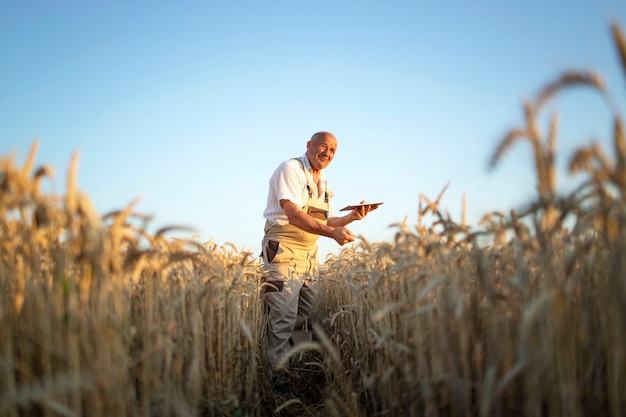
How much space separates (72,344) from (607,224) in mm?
2312

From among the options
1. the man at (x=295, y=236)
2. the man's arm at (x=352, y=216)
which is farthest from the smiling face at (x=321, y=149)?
the man's arm at (x=352, y=216)

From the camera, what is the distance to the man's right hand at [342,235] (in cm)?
458

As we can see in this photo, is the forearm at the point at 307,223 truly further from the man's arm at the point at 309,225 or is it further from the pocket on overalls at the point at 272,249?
the pocket on overalls at the point at 272,249

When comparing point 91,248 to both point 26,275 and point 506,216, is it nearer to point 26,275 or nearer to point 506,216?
point 26,275

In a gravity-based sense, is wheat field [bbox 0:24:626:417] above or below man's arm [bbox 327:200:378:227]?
below

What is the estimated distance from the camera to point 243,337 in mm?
4184

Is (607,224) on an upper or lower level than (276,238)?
lower

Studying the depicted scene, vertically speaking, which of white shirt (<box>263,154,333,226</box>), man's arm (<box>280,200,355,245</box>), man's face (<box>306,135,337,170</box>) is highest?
man's face (<box>306,135,337,170</box>)

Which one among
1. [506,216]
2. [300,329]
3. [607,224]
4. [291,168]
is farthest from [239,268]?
[607,224]

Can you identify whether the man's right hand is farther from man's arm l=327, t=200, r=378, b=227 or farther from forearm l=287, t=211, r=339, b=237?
man's arm l=327, t=200, r=378, b=227

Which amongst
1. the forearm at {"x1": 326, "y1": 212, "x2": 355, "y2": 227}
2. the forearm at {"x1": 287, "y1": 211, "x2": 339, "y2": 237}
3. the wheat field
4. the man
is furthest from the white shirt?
the wheat field

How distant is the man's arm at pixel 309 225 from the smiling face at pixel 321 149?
808 mm

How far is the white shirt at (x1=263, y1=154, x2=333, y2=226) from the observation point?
475 centimetres

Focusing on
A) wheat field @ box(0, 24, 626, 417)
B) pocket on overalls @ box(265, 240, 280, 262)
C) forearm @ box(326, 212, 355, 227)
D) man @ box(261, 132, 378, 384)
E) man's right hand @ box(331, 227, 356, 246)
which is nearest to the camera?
wheat field @ box(0, 24, 626, 417)
